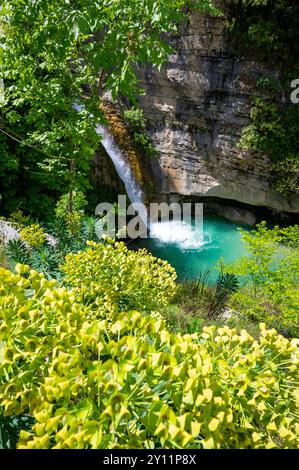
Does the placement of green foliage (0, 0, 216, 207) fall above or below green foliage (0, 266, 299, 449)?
above

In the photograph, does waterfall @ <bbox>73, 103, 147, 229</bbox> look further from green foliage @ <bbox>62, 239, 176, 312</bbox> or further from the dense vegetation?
green foliage @ <bbox>62, 239, 176, 312</bbox>

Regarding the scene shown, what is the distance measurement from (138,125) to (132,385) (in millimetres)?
9569

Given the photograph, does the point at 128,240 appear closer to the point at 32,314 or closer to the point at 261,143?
the point at 261,143

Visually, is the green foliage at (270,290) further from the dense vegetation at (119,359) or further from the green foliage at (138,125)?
the green foliage at (138,125)

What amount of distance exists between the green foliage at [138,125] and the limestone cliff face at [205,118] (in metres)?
0.20

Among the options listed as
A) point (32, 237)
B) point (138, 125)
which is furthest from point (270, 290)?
point (138, 125)

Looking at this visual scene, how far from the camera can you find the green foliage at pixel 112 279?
284cm

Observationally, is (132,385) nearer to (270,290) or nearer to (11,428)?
(11,428)

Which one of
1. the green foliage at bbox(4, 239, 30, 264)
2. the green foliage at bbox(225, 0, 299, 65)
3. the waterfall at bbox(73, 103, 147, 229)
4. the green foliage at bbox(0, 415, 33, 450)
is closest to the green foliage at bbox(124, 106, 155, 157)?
the waterfall at bbox(73, 103, 147, 229)

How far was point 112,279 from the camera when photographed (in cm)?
291

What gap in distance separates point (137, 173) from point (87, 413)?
913cm

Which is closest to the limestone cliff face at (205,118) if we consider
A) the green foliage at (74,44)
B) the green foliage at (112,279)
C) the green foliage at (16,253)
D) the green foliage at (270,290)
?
the green foliage at (270,290)

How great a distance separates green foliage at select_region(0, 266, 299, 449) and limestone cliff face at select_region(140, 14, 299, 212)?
843 cm

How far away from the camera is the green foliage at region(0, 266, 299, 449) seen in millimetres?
1204
